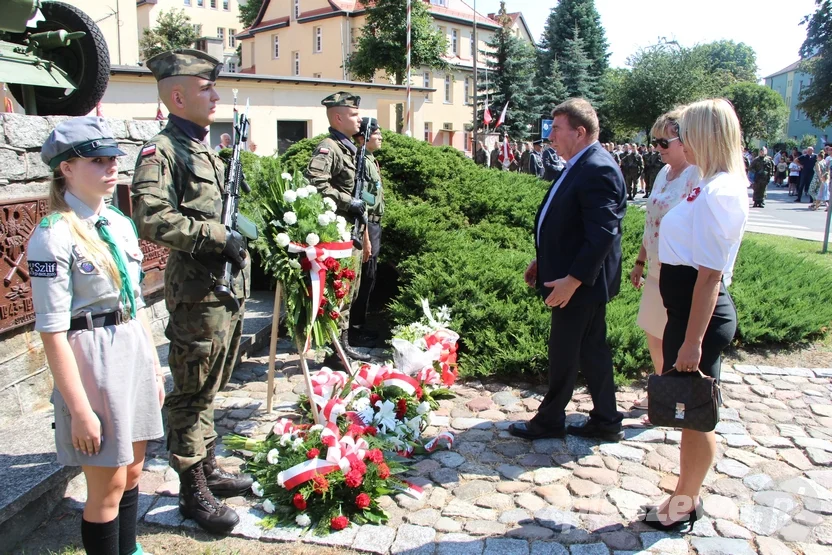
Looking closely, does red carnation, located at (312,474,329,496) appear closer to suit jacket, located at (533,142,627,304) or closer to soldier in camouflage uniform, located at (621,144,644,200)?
suit jacket, located at (533,142,627,304)

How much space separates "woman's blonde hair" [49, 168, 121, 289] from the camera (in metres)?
2.42

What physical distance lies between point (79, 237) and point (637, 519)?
289 centimetres

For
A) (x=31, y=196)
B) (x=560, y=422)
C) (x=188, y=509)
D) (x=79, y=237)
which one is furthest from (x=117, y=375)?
(x=560, y=422)

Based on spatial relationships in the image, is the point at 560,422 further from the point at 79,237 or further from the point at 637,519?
the point at 79,237

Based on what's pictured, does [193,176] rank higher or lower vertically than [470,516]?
higher

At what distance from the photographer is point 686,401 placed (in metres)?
2.98

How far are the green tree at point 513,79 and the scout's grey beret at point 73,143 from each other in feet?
128

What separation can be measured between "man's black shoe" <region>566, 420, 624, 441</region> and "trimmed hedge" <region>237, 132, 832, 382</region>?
3.04 feet

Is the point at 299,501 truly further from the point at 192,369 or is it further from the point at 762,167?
the point at 762,167

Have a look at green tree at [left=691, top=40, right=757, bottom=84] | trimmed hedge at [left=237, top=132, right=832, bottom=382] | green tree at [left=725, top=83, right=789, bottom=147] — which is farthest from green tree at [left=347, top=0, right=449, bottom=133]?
green tree at [left=691, top=40, right=757, bottom=84]

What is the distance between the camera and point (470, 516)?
11.3ft

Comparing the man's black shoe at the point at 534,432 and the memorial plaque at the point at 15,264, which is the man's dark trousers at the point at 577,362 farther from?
the memorial plaque at the point at 15,264

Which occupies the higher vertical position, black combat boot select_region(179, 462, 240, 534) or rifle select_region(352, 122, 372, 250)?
rifle select_region(352, 122, 372, 250)

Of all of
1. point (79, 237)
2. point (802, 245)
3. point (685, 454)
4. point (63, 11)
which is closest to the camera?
point (79, 237)
